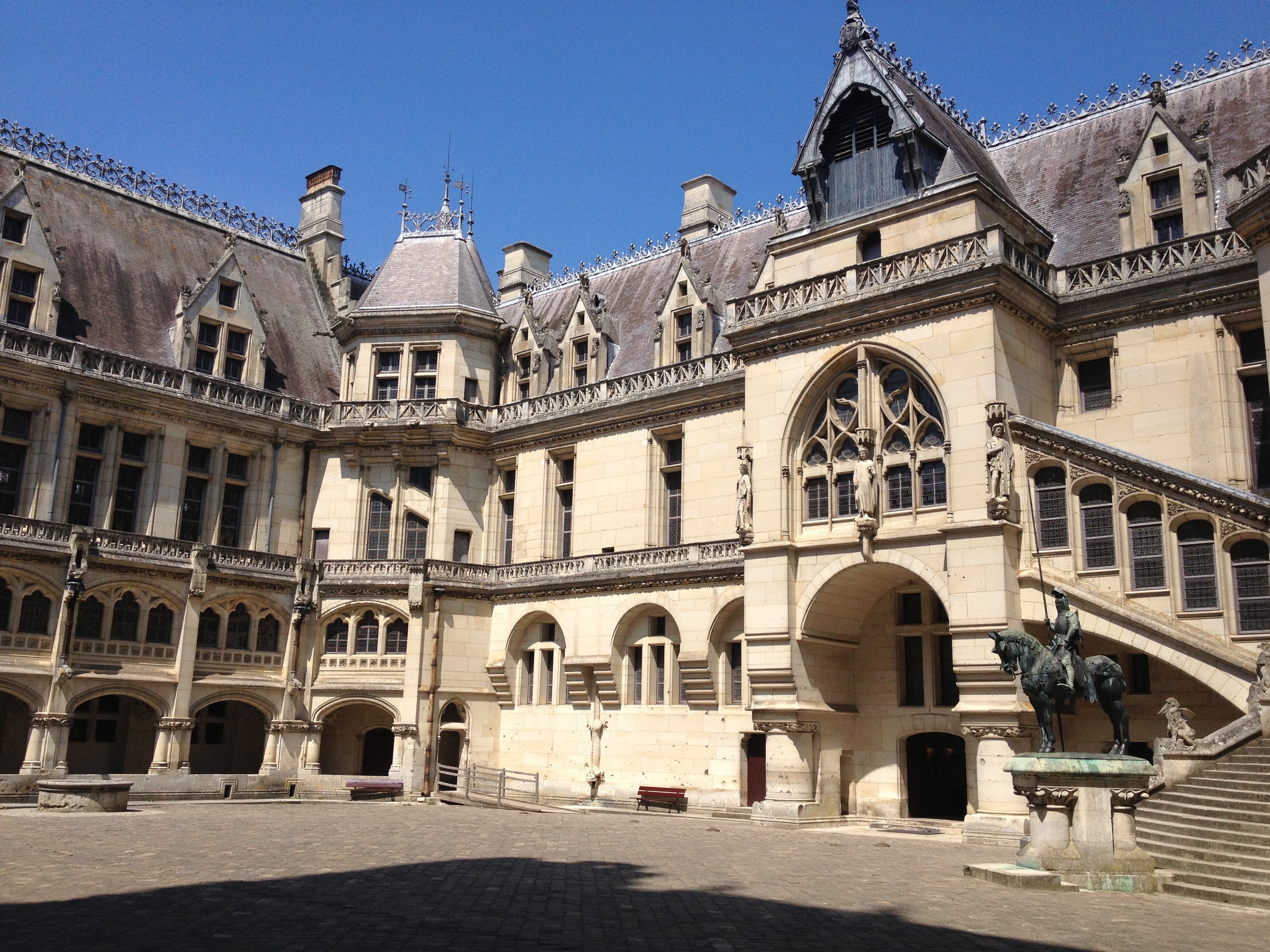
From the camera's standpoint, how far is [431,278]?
39.7 m

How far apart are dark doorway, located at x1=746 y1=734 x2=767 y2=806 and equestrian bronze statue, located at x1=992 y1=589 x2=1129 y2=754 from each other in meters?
13.5

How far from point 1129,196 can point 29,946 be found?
26.3 meters

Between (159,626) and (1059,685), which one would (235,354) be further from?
(1059,685)

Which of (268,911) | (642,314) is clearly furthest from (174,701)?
(268,911)

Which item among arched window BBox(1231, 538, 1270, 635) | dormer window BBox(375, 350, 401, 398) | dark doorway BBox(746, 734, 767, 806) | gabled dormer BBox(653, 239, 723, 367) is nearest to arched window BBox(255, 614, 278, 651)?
dormer window BBox(375, 350, 401, 398)

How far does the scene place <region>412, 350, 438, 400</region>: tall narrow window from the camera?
125 feet

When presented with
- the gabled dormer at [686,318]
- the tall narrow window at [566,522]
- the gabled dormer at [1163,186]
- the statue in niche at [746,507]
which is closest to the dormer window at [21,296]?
the tall narrow window at [566,522]

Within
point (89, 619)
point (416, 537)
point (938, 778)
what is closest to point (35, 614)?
point (89, 619)

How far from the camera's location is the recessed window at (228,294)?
37.1m

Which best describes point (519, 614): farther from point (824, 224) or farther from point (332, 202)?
point (332, 202)

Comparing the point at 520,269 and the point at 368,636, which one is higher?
the point at 520,269

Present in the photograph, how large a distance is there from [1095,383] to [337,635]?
23.2 metres

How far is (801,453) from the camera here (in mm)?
27344

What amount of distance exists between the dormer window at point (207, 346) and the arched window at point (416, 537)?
25.7 feet
